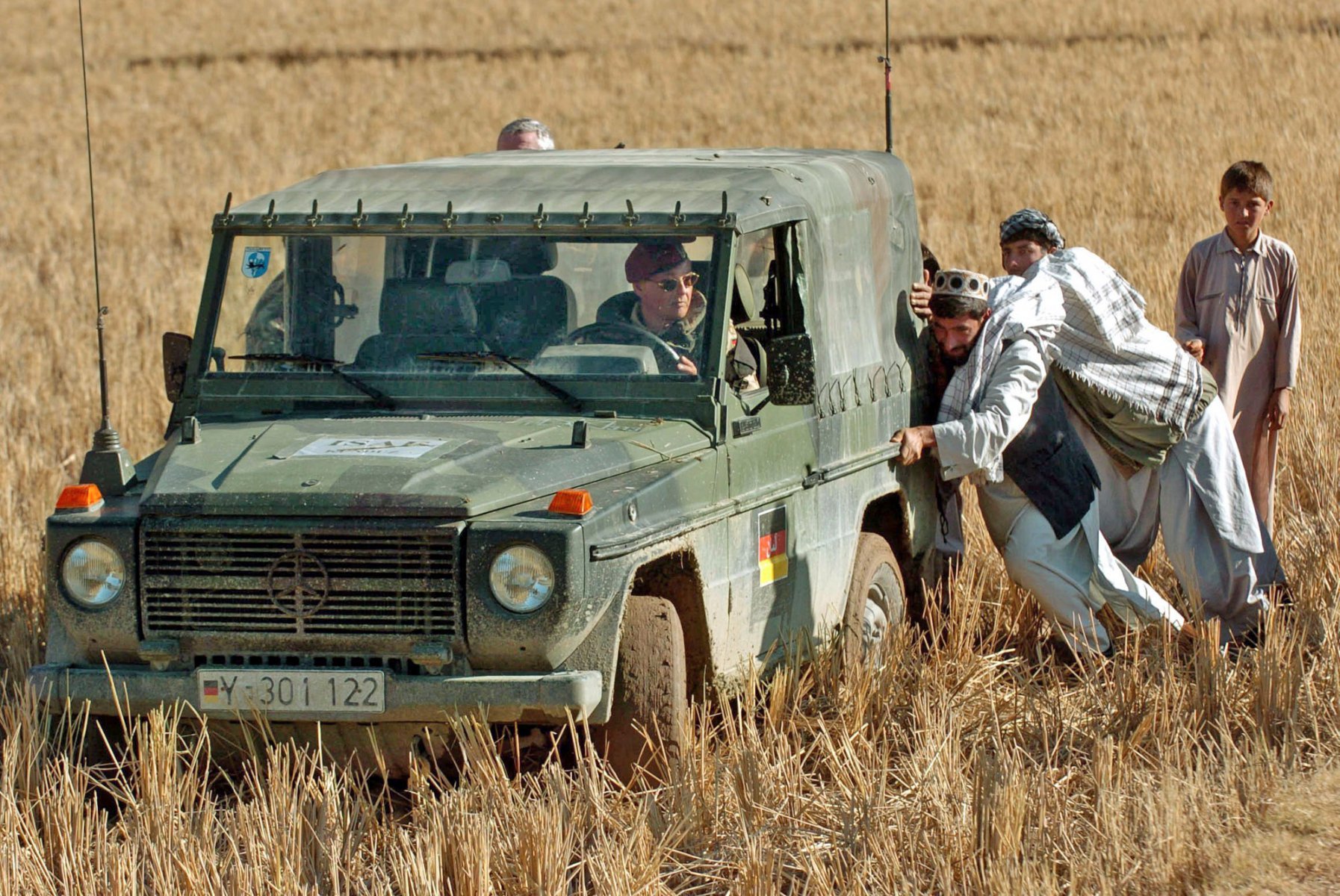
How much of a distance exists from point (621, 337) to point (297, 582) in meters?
1.44

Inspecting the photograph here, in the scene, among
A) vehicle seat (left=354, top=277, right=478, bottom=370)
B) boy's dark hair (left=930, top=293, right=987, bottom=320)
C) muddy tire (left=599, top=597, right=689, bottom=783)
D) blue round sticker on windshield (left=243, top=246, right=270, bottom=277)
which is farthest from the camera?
boy's dark hair (left=930, top=293, right=987, bottom=320)

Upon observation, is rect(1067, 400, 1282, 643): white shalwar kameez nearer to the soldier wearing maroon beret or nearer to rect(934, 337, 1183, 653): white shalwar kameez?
rect(934, 337, 1183, 653): white shalwar kameez

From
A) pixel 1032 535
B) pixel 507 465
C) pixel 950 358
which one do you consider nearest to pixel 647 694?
pixel 507 465

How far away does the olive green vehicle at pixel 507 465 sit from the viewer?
571 cm

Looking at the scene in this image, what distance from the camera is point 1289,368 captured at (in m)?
8.92

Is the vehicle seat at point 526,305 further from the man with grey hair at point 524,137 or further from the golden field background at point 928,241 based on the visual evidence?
the man with grey hair at point 524,137

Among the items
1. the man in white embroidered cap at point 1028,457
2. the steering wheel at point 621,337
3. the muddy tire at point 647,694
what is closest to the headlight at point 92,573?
the muddy tire at point 647,694

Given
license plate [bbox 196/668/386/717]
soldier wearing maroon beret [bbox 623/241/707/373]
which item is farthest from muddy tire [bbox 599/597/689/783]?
soldier wearing maroon beret [bbox 623/241/707/373]

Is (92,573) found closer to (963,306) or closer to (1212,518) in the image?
(963,306)

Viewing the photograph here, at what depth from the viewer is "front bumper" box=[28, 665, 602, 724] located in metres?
5.62

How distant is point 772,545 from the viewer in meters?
6.73

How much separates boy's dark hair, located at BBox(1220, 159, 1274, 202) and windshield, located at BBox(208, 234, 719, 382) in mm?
2997

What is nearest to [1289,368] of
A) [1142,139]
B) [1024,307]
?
[1024,307]

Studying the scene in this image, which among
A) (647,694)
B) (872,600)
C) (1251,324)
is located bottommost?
(872,600)
